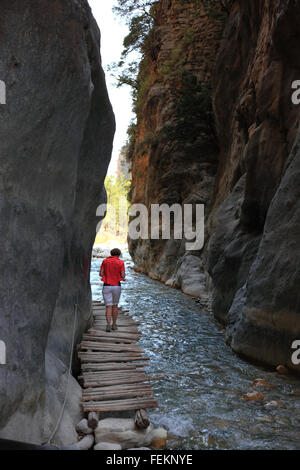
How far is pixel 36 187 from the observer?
3.88 m

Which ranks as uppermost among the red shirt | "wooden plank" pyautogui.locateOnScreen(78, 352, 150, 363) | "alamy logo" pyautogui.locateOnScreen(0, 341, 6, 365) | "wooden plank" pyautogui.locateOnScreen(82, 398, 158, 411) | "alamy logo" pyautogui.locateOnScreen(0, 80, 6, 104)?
"alamy logo" pyautogui.locateOnScreen(0, 80, 6, 104)

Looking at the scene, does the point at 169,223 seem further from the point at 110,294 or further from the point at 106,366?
the point at 106,366

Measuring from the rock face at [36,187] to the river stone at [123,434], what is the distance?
325mm

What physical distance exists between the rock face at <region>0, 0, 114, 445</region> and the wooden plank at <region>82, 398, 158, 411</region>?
175 mm

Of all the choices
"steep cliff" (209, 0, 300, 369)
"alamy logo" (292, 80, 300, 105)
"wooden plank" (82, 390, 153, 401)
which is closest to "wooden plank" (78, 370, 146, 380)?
"wooden plank" (82, 390, 153, 401)

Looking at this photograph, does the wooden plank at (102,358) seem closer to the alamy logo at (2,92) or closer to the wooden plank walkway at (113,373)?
the wooden plank walkway at (113,373)

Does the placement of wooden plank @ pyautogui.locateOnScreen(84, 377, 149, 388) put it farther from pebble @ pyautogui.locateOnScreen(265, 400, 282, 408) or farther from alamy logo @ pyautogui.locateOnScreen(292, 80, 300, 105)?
alamy logo @ pyautogui.locateOnScreen(292, 80, 300, 105)

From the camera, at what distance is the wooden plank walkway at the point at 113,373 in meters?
4.40

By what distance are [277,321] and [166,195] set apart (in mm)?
17200

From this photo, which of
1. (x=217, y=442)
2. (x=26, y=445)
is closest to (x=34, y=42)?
(x=26, y=445)

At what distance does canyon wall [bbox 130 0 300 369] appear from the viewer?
22.0 feet

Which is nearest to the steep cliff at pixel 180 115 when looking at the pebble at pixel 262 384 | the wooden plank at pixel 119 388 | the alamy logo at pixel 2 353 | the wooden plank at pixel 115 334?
the wooden plank at pixel 115 334

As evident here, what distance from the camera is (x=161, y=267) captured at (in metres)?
22.5

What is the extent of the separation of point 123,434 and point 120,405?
0.41m
